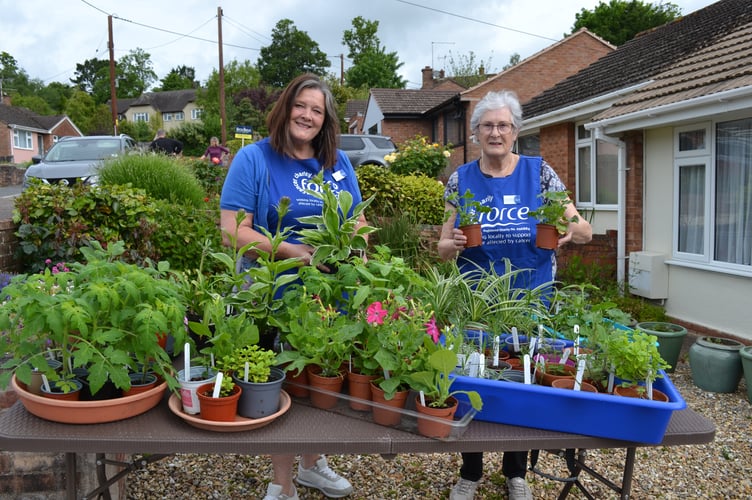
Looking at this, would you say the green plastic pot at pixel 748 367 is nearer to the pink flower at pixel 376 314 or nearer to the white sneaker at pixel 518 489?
the white sneaker at pixel 518 489

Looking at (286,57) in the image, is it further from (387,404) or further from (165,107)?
(387,404)

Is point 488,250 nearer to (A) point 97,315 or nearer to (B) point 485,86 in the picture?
(A) point 97,315

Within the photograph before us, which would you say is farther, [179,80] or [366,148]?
[179,80]

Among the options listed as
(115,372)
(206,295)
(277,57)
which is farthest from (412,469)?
(277,57)

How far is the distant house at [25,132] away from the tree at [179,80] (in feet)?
96.3

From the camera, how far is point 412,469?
316 cm

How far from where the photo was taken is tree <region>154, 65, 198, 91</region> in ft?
250

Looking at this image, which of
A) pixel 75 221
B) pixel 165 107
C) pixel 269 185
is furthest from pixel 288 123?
pixel 165 107

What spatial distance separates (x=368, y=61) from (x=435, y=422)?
50.5 m

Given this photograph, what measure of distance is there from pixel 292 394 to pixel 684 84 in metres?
6.19

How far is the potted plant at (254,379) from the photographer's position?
5.18 feet

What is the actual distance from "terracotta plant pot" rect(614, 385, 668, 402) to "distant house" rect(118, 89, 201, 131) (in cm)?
6832

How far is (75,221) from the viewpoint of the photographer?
4422 mm

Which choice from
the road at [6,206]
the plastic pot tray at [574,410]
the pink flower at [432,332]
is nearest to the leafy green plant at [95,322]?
the pink flower at [432,332]
